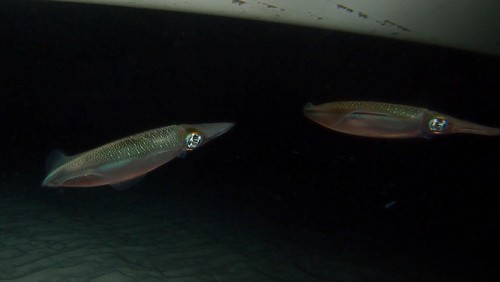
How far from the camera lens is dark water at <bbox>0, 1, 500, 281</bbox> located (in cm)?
867

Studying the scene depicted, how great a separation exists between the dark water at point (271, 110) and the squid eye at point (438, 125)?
3.84m

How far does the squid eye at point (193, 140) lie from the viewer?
8.23 ft

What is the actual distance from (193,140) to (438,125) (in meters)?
1.45

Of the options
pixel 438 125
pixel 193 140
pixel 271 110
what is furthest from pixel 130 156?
pixel 271 110

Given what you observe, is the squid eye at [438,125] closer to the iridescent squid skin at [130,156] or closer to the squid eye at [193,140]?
the iridescent squid skin at [130,156]

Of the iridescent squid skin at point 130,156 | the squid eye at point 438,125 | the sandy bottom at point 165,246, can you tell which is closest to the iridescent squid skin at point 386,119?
the squid eye at point 438,125

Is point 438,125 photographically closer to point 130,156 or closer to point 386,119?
point 386,119

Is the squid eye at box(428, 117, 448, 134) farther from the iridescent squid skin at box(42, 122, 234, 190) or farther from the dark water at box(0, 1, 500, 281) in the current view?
the dark water at box(0, 1, 500, 281)

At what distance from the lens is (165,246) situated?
697cm

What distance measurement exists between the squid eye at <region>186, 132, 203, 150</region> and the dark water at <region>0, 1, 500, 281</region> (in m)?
4.31

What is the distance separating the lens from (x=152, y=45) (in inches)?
454

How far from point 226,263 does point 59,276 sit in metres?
2.26

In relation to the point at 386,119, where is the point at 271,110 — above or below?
above

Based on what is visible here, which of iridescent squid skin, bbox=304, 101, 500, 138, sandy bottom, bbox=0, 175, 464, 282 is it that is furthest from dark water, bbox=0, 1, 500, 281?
iridescent squid skin, bbox=304, 101, 500, 138
